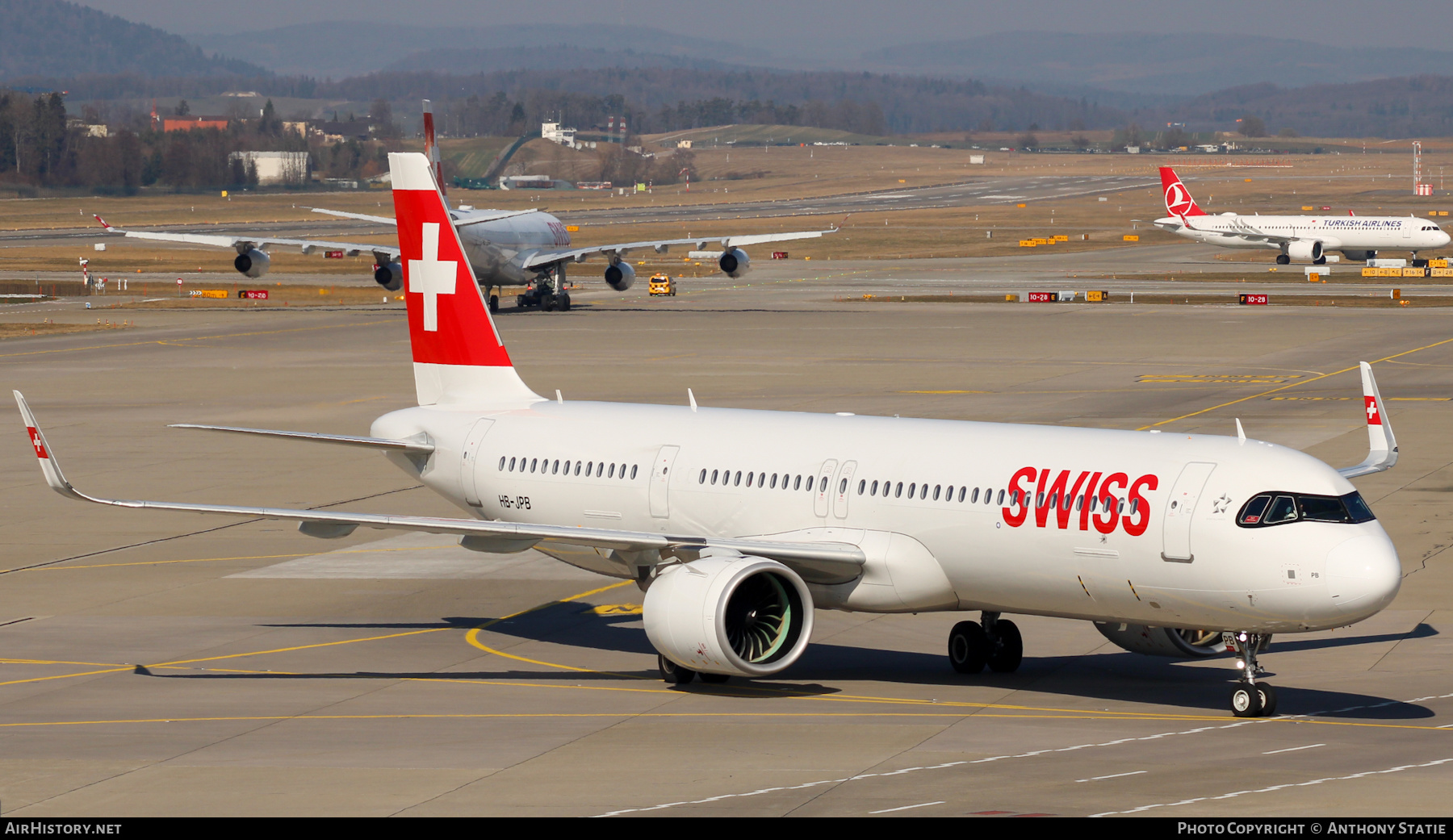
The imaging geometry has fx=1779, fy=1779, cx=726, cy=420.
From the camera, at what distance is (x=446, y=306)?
35438 millimetres

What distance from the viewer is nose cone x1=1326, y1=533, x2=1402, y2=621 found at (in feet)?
78.2

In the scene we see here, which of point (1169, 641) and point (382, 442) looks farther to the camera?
point (382, 442)

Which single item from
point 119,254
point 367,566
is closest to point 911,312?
point 367,566

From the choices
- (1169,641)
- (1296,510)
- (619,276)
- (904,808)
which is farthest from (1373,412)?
(619,276)

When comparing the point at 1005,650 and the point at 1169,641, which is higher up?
the point at 1169,641

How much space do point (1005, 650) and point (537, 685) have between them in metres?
7.67

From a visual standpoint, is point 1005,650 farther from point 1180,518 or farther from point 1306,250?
point 1306,250

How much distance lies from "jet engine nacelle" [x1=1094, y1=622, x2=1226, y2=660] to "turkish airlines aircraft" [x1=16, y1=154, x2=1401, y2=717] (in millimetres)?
36

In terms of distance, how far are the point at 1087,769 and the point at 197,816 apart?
35.3 feet

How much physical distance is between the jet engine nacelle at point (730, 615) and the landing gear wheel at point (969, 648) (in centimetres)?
327

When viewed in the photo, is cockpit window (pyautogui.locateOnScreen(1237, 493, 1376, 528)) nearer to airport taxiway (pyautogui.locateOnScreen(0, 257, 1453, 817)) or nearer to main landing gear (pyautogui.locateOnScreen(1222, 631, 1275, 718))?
main landing gear (pyautogui.locateOnScreen(1222, 631, 1275, 718))

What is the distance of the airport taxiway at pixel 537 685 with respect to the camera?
21625mm

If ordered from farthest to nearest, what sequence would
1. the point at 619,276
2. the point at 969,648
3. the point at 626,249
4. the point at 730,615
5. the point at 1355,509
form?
the point at 619,276, the point at 626,249, the point at 969,648, the point at 730,615, the point at 1355,509
